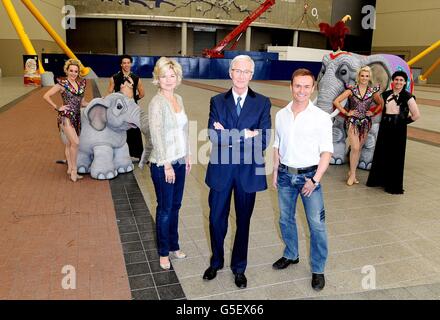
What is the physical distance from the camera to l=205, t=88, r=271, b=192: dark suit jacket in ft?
9.91

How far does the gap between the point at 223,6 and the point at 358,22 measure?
54.1ft

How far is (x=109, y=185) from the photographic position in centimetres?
591

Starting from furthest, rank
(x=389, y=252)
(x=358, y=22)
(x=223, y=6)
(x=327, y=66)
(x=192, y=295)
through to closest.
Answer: (x=358, y=22) < (x=223, y=6) < (x=327, y=66) < (x=389, y=252) < (x=192, y=295)

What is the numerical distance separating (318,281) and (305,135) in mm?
1196

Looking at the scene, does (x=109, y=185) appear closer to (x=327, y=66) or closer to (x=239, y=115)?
(x=239, y=115)

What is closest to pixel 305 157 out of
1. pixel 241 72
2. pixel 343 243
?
pixel 241 72

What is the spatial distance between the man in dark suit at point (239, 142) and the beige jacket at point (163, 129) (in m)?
0.32

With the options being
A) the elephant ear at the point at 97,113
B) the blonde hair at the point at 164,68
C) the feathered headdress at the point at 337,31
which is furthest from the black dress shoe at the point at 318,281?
the feathered headdress at the point at 337,31

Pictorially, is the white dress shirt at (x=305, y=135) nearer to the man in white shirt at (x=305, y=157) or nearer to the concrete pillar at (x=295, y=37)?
the man in white shirt at (x=305, y=157)

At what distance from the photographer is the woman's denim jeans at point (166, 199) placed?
3.32 meters

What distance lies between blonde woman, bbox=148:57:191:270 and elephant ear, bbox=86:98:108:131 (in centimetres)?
295

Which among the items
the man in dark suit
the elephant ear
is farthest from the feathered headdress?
the man in dark suit

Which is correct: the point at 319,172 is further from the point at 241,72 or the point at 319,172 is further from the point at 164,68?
the point at 164,68
